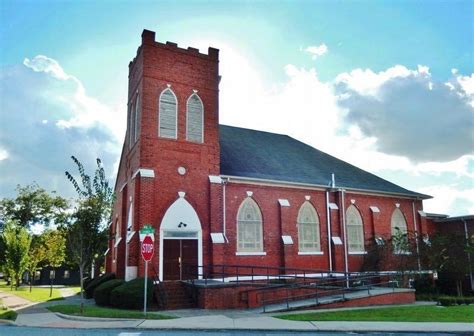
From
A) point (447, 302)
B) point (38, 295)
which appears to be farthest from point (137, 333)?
point (38, 295)

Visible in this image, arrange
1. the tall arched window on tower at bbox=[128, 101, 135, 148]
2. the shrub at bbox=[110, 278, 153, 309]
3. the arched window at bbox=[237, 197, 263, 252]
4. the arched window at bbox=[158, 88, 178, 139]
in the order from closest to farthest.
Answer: the shrub at bbox=[110, 278, 153, 309] < the arched window at bbox=[158, 88, 178, 139] < the arched window at bbox=[237, 197, 263, 252] < the tall arched window on tower at bbox=[128, 101, 135, 148]

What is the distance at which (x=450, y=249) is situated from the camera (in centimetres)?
2486

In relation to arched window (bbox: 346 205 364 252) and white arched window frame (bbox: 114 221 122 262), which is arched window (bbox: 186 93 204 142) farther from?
arched window (bbox: 346 205 364 252)

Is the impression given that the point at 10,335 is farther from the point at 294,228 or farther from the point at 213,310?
Answer: the point at 294,228

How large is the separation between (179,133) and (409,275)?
15.1 meters

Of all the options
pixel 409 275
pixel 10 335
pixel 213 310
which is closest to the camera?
pixel 10 335

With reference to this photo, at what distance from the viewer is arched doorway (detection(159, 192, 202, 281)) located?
66.0 feet

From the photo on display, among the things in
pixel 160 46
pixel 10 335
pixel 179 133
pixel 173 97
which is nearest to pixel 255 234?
pixel 179 133

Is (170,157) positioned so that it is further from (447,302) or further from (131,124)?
(447,302)

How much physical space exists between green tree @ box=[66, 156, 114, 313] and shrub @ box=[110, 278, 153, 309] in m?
1.41

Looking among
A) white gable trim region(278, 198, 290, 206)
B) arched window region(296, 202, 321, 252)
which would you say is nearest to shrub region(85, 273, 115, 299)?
white gable trim region(278, 198, 290, 206)

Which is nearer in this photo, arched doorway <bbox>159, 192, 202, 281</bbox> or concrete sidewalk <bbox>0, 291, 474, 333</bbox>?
concrete sidewalk <bbox>0, 291, 474, 333</bbox>

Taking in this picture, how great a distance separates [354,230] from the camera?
27.0 metres

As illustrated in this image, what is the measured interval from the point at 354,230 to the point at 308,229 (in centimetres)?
378
